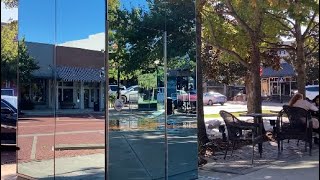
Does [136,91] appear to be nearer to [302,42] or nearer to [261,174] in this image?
[261,174]

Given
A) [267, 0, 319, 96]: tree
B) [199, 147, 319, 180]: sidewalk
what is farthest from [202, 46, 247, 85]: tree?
[267, 0, 319, 96]: tree

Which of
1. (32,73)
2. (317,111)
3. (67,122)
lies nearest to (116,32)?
(67,122)

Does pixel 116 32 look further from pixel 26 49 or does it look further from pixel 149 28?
pixel 26 49

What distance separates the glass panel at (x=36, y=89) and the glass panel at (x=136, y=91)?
115cm

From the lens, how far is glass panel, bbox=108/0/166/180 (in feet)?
18.0

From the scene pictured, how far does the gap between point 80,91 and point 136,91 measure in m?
0.82

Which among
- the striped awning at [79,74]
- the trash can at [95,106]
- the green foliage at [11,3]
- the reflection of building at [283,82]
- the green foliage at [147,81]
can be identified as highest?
the green foliage at [11,3]

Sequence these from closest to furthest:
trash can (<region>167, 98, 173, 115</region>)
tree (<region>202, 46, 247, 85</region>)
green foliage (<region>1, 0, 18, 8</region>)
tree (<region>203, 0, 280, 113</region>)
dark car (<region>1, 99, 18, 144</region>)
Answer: dark car (<region>1, 99, 18, 144</region>)
trash can (<region>167, 98, 173, 115</region>)
green foliage (<region>1, 0, 18, 8</region>)
tree (<region>203, 0, 280, 113</region>)
tree (<region>202, 46, 247, 85</region>)

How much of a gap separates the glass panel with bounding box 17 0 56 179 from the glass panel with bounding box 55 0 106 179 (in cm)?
20

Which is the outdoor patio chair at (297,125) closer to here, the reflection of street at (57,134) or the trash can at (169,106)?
the trash can at (169,106)

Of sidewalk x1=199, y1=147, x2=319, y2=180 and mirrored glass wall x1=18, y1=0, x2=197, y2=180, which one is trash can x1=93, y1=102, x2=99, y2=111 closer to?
mirrored glass wall x1=18, y1=0, x2=197, y2=180

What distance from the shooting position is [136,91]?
5742mm

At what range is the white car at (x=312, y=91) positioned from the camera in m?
2.49

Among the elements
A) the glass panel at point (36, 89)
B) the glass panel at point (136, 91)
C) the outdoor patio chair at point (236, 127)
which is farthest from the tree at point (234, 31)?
the glass panel at point (36, 89)
